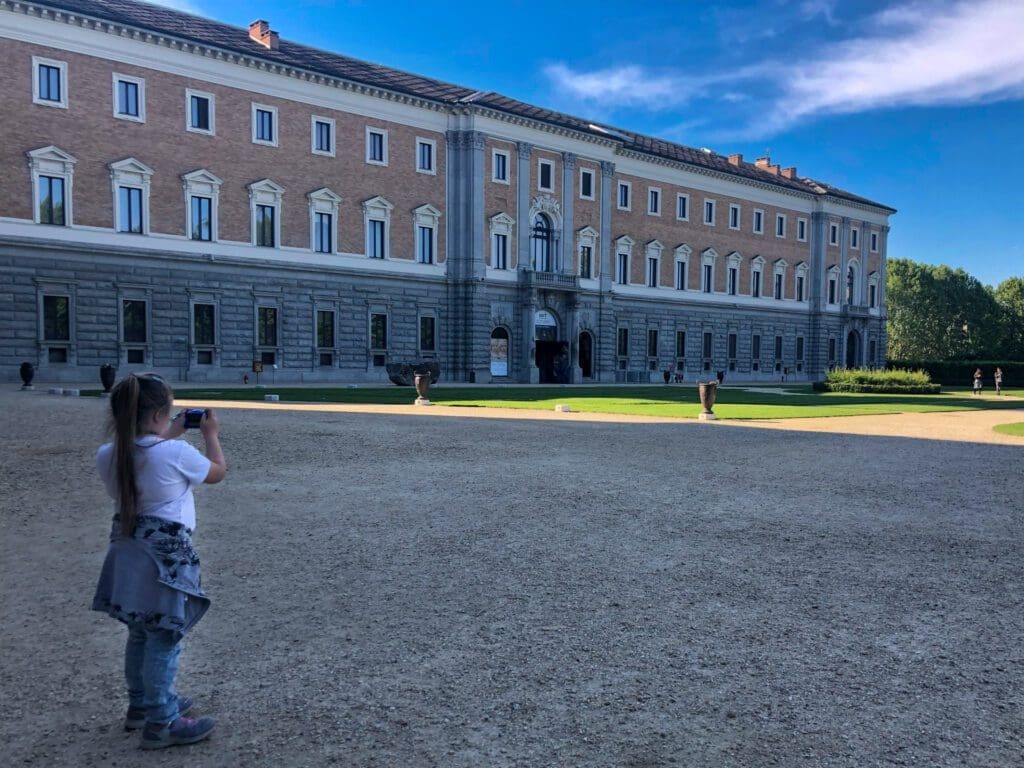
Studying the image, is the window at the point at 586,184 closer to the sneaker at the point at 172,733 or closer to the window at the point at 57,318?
the window at the point at 57,318

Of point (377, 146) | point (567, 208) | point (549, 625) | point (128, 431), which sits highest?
point (377, 146)

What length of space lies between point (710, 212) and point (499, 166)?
19995 millimetres

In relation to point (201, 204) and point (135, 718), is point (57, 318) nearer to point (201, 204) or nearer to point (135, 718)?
point (201, 204)

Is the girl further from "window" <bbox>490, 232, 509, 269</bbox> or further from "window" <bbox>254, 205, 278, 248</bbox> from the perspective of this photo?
"window" <bbox>490, 232, 509, 269</bbox>

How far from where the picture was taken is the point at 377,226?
42.1 meters

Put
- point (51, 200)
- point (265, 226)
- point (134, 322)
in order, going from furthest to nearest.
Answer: point (265, 226), point (134, 322), point (51, 200)

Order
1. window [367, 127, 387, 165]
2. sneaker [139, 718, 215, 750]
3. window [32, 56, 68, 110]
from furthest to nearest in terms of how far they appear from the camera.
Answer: window [367, 127, 387, 165], window [32, 56, 68, 110], sneaker [139, 718, 215, 750]

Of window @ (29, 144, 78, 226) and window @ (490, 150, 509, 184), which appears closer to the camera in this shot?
window @ (29, 144, 78, 226)

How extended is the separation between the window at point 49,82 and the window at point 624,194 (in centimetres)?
3270

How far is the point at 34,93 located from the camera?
3184cm

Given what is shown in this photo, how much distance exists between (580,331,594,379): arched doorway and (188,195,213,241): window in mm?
23629

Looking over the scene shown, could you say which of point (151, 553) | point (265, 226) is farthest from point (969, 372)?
point (151, 553)

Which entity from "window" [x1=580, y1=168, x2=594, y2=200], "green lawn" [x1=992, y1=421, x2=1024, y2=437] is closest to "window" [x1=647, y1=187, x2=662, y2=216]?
"window" [x1=580, y1=168, x2=594, y2=200]

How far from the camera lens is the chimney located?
3941 cm
